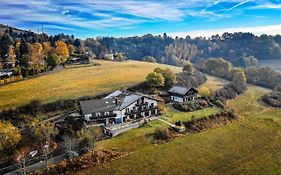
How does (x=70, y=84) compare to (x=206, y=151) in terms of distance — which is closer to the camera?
(x=206, y=151)

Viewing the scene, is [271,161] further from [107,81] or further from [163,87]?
[107,81]

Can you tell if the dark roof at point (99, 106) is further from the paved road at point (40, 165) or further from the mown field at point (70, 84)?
the paved road at point (40, 165)

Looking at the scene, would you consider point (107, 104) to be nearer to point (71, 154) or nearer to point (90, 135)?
point (90, 135)

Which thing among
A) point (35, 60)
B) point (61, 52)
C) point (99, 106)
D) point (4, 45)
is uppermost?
point (4, 45)

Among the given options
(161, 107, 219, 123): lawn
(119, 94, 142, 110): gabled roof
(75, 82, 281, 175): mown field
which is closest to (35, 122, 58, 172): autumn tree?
(75, 82, 281, 175): mown field

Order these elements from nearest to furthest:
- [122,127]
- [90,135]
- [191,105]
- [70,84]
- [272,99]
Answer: [90,135], [122,127], [191,105], [70,84], [272,99]

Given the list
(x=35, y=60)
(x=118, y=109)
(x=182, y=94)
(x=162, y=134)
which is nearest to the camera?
(x=162, y=134)

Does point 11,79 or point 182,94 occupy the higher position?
point 11,79

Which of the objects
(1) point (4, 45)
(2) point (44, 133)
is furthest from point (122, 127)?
(1) point (4, 45)
